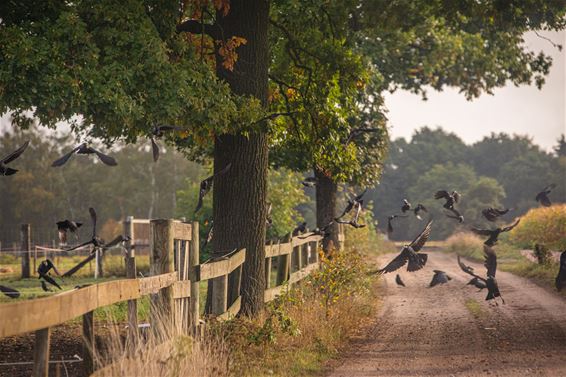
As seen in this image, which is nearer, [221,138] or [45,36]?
[45,36]

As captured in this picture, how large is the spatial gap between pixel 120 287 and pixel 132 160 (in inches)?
2760

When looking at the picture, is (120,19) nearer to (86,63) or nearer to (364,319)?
(86,63)

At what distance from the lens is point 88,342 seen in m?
6.39

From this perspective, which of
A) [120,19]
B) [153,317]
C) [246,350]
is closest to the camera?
[153,317]

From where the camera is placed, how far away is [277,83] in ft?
48.8

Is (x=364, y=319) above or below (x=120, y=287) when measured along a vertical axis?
below

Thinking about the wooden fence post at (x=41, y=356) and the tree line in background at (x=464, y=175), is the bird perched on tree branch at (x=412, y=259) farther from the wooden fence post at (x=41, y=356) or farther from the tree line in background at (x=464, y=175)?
the tree line in background at (x=464, y=175)

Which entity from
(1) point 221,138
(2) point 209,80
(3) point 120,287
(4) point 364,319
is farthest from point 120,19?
(4) point 364,319

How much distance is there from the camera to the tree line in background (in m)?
74.8

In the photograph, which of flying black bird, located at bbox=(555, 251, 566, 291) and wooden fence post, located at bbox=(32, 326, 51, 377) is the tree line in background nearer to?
flying black bird, located at bbox=(555, 251, 566, 291)

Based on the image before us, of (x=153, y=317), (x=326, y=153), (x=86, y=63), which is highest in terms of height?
(x=86, y=63)

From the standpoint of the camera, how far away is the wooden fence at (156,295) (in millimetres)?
4949

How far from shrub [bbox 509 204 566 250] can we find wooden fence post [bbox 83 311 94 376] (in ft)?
67.3

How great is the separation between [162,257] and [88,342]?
85.2 inches
